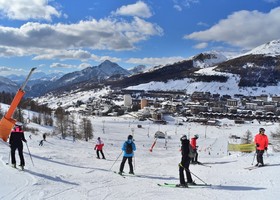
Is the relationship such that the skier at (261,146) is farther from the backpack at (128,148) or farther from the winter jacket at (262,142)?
the backpack at (128,148)

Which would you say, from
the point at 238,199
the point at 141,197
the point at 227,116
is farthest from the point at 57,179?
the point at 227,116

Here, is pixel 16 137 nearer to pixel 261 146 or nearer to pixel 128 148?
pixel 128 148

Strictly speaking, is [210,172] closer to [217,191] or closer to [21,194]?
[217,191]

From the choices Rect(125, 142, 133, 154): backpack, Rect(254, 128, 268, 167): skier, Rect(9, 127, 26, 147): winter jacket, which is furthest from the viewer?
Rect(254, 128, 268, 167): skier

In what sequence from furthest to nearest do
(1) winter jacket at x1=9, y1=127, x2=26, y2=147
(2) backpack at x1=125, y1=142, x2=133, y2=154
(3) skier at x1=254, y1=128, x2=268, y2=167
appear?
(3) skier at x1=254, y1=128, x2=268, y2=167 < (2) backpack at x1=125, y1=142, x2=133, y2=154 < (1) winter jacket at x1=9, y1=127, x2=26, y2=147

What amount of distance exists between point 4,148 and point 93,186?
10406 mm

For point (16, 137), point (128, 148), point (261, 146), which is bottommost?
point (261, 146)

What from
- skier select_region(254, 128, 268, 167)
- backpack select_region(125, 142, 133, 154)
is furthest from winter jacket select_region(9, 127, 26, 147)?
skier select_region(254, 128, 268, 167)

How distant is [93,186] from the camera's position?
12453mm

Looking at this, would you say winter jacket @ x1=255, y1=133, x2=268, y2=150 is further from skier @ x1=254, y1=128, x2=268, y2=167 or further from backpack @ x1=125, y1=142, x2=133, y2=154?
backpack @ x1=125, y1=142, x2=133, y2=154

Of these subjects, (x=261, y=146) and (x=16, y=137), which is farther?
(x=261, y=146)

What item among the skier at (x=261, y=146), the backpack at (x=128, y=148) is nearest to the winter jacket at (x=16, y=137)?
the backpack at (x=128, y=148)

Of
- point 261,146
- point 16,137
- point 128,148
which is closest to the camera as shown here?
point 16,137

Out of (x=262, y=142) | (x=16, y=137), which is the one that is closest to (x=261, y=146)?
(x=262, y=142)
